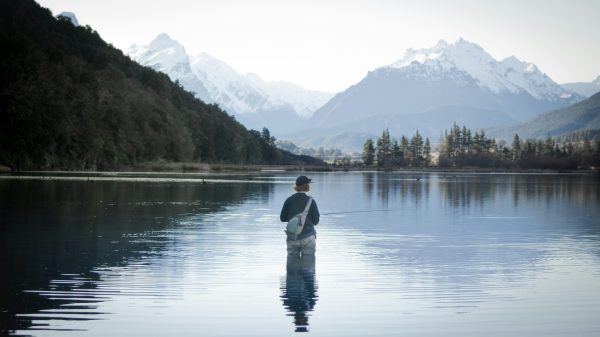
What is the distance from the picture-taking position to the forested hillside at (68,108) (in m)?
112

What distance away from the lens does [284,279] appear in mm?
18719

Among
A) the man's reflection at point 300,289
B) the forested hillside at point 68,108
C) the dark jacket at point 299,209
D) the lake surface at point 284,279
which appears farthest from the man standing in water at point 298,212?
the forested hillside at point 68,108

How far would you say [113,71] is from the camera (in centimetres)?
16800

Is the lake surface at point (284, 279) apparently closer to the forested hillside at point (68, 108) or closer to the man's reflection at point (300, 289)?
the man's reflection at point (300, 289)

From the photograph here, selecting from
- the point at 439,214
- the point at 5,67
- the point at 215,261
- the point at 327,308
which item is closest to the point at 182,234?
the point at 215,261

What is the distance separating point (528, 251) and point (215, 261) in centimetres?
1064

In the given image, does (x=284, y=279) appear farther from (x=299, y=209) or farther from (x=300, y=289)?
(x=299, y=209)

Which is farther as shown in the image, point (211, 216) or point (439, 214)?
point (439, 214)

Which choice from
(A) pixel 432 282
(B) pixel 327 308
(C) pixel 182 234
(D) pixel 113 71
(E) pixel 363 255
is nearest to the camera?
(B) pixel 327 308

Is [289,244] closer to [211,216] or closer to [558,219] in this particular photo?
[211,216]

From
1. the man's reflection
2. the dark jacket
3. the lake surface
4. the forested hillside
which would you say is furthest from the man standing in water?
the forested hillside

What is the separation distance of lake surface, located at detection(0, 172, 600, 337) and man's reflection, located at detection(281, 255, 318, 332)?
0.03m

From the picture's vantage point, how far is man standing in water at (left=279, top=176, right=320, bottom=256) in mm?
20672

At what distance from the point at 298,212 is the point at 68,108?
110 meters
